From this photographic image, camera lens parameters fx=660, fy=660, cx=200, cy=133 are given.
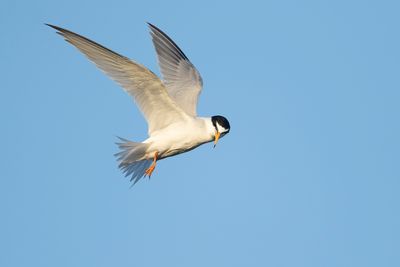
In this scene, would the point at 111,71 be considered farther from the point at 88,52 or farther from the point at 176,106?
the point at 176,106

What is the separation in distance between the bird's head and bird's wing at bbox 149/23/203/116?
83 cm

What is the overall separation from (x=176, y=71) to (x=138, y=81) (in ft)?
6.31

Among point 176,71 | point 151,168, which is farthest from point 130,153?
point 176,71

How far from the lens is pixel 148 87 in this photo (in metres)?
9.56

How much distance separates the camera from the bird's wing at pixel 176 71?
10896mm

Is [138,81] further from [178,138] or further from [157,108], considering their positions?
[178,138]

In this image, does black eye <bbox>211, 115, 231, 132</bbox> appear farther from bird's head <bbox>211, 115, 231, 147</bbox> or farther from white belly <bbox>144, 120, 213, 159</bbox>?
white belly <bbox>144, 120, 213, 159</bbox>

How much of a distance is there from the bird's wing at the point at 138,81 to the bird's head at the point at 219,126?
463 mm

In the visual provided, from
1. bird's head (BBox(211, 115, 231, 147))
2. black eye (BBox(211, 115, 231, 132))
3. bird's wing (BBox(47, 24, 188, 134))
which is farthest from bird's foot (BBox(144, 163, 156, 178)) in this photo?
black eye (BBox(211, 115, 231, 132))

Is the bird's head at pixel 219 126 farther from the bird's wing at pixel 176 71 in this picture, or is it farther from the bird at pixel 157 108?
the bird's wing at pixel 176 71

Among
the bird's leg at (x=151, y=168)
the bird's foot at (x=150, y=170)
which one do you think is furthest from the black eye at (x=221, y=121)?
the bird's foot at (x=150, y=170)

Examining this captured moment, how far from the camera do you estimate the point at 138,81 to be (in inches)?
373

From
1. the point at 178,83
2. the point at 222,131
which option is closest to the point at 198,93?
the point at 178,83

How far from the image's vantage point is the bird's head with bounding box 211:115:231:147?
393 inches
